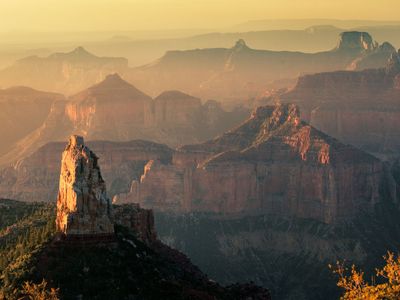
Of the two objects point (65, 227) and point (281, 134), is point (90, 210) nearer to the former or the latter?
point (65, 227)

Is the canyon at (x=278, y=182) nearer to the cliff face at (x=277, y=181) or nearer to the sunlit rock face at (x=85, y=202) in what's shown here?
the cliff face at (x=277, y=181)

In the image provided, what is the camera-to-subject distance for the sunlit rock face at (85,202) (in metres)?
72.4

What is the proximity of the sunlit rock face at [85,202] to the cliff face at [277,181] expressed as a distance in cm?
10681

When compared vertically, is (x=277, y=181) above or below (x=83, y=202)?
below

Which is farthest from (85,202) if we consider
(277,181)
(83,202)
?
(277,181)

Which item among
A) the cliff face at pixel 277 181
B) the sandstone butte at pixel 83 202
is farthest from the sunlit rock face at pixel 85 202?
the cliff face at pixel 277 181

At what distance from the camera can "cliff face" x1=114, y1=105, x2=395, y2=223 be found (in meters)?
180

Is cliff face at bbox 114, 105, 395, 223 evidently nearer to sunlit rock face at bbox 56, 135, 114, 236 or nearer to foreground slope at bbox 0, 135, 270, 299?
foreground slope at bbox 0, 135, 270, 299

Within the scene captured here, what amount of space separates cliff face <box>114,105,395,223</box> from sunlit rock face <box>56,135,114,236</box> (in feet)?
350

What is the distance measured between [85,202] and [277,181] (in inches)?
4516

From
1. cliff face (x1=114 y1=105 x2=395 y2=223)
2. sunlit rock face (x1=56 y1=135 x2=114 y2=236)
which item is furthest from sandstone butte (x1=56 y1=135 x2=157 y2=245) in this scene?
cliff face (x1=114 y1=105 x2=395 y2=223)

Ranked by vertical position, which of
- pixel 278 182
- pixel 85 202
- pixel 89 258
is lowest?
pixel 89 258

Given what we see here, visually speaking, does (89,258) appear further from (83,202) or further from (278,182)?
(278,182)

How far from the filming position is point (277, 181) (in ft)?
611
